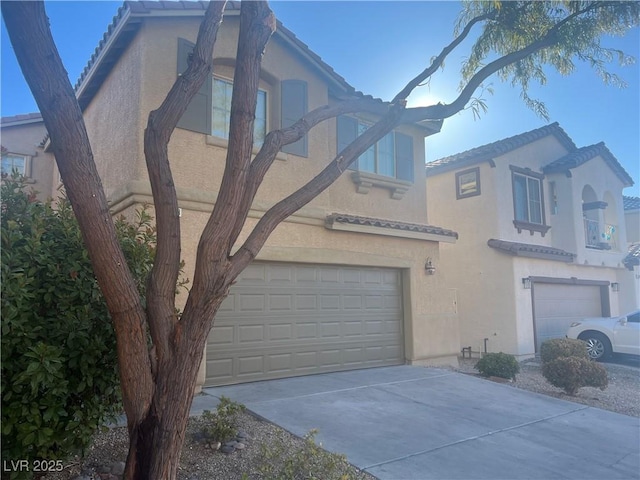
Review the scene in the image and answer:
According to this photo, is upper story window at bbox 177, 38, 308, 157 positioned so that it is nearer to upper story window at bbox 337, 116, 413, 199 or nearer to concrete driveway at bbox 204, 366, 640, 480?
upper story window at bbox 337, 116, 413, 199

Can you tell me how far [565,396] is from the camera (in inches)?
360

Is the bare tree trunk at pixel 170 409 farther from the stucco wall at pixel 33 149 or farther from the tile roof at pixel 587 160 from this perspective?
the tile roof at pixel 587 160

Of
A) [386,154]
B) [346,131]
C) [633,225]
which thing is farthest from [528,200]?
[633,225]

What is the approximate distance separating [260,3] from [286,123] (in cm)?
505

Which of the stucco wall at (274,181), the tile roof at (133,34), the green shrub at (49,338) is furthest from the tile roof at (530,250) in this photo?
the green shrub at (49,338)

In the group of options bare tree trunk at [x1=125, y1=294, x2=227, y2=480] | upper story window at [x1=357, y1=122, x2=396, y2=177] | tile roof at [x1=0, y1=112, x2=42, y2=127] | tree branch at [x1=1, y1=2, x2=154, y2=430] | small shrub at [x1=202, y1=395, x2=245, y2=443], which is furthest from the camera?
tile roof at [x1=0, y1=112, x2=42, y2=127]

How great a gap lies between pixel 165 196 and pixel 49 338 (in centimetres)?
145

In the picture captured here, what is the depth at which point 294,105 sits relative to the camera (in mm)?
9508

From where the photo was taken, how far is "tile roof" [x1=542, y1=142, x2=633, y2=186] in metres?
16.5

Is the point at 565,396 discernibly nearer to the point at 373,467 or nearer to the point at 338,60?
the point at 373,467

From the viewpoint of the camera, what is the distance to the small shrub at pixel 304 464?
14.3 feet

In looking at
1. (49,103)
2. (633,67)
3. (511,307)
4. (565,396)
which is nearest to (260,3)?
(49,103)

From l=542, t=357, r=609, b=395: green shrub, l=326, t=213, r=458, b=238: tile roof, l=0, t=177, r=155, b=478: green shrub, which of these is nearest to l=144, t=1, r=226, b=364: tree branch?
l=0, t=177, r=155, b=478: green shrub

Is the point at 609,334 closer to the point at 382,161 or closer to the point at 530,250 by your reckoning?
the point at 530,250
